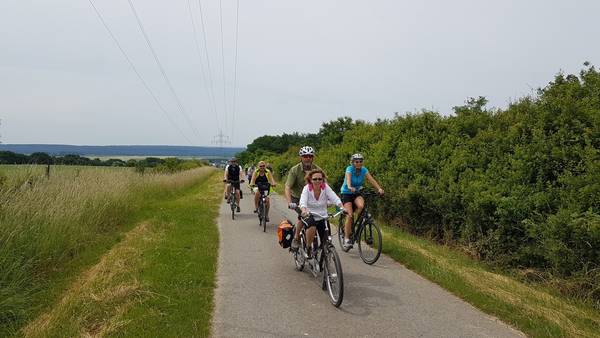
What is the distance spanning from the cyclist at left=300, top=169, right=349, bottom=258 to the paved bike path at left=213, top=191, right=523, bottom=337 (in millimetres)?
919

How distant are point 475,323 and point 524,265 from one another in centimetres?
317

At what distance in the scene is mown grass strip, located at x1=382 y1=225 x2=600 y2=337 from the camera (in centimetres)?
545

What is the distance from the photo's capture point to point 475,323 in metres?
5.55

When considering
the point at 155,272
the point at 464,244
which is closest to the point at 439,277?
the point at 464,244

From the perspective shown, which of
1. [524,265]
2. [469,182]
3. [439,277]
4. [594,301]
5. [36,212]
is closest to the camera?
[594,301]

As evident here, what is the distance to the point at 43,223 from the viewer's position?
865 centimetres

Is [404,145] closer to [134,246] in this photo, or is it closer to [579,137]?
Result: [579,137]

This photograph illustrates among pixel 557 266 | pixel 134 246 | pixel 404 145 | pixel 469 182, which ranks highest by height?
pixel 404 145

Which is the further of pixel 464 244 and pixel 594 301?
pixel 464 244

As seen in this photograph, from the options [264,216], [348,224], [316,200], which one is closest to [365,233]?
[348,224]

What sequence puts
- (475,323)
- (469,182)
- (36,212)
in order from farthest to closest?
1. (469,182)
2. (36,212)
3. (475,323)

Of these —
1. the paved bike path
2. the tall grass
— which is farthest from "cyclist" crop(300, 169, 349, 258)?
the tall grass

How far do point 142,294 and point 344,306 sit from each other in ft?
9.16

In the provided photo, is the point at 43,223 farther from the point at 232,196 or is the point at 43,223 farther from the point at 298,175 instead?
the point at 232,196
